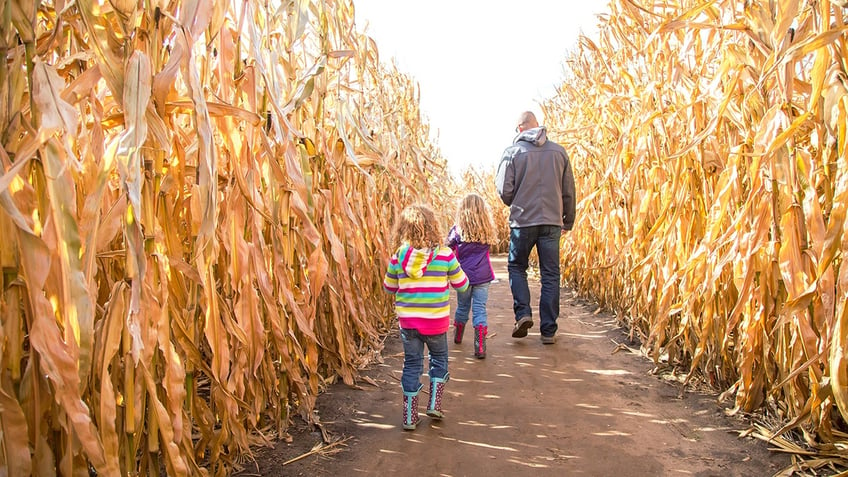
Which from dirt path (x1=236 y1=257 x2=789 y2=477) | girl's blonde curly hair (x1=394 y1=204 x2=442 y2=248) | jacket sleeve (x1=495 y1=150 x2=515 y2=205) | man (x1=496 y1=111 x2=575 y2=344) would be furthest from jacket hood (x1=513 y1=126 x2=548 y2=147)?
girl's blonde curly hair (x1=394 y1=204 x2=442 y2=248)

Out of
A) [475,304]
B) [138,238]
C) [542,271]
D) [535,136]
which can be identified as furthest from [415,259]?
[535,136]

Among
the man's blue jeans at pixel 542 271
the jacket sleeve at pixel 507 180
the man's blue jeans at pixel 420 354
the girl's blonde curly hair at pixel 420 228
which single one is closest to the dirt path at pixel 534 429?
the man's blue jeans at pixel 420 354

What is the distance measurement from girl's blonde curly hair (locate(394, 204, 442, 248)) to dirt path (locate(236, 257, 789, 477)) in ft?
2.74

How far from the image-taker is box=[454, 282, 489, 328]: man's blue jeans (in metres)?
4.18

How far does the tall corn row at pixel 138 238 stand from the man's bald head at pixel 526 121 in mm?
2276

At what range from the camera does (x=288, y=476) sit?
7.54 ft

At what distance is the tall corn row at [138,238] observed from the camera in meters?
1.36

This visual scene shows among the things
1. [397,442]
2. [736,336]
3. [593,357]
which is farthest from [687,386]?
[397,442]

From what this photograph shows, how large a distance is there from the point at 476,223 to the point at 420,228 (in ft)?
4.44

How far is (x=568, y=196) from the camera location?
4637mm

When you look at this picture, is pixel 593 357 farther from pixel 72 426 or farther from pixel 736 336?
Answer: pixel 72 426

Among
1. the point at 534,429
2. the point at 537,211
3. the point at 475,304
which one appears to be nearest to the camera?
the point at 534,429

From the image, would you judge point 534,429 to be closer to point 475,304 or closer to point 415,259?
point 415,259

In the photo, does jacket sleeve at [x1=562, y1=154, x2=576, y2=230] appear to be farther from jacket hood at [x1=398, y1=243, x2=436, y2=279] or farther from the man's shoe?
jacket hood at [x1=398, y1=243, x2=436, y2=279]
